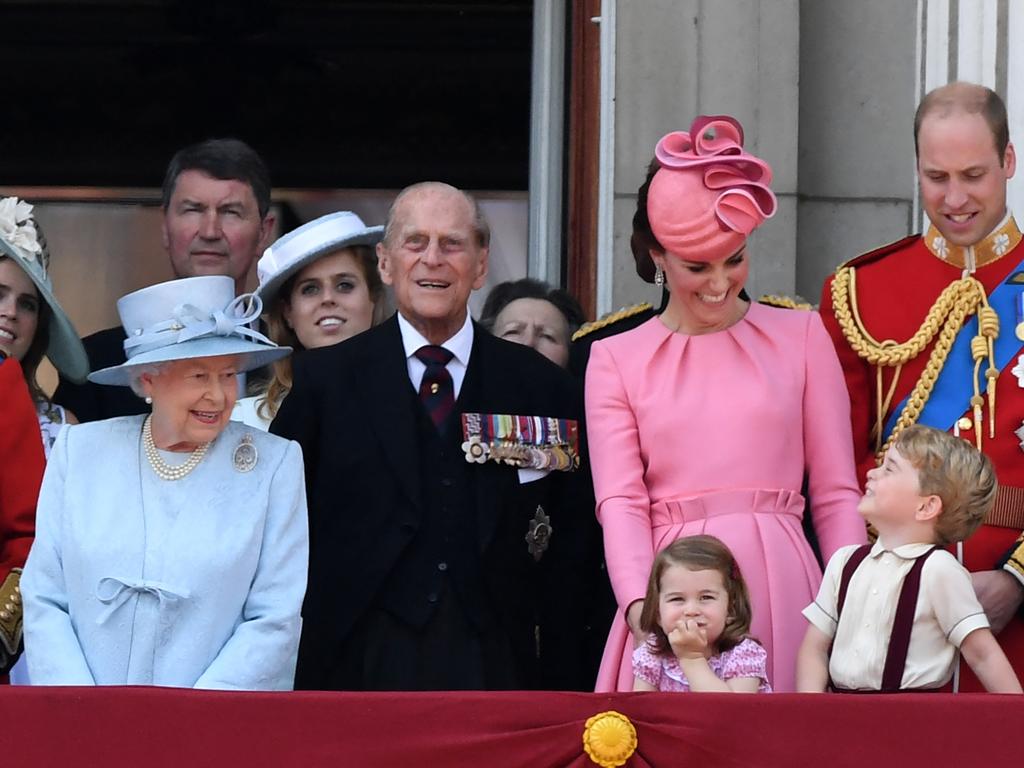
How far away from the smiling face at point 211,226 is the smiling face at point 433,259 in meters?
1.12

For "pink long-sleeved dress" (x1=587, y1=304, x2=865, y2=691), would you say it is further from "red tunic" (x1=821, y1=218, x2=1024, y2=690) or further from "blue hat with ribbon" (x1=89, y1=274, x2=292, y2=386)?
"blue hat with ribbon" (x1=89, y1=274, x2=292, y2=386)

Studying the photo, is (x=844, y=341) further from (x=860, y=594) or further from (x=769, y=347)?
(x=860, y=594)

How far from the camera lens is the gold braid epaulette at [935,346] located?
479cm

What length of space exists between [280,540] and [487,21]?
4.81 metres

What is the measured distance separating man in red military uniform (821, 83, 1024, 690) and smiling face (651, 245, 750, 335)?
0.36 meters

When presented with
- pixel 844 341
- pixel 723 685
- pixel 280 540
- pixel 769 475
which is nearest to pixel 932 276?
pixel 844 341

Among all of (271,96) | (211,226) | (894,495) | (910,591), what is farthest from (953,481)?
(271,96)

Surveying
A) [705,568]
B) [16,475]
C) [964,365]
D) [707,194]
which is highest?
[707,194]

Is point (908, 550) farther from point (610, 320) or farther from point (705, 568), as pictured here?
point (610, 320)

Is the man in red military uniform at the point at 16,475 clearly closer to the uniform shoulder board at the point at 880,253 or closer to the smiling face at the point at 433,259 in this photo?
the smiling face at the point at 433,259

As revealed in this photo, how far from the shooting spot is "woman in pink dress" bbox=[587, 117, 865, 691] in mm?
4508

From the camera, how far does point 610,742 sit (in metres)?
3.96

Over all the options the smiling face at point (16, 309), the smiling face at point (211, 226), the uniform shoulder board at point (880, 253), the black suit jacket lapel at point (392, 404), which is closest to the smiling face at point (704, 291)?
the uniform shoulder board at point (880, 253)

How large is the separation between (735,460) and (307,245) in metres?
1.34
